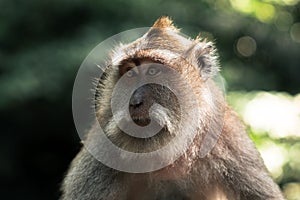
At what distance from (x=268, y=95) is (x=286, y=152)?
0.54m

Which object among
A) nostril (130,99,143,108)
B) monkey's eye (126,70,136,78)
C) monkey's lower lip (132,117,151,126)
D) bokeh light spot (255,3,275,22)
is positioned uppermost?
monkey's eye (126,70,136,78)

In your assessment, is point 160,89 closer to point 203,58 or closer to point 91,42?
point 203,58

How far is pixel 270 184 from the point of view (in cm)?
604

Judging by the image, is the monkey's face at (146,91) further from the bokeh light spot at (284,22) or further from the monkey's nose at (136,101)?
the bokeh light spot at (284,22)

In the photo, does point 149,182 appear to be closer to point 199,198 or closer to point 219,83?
point 199,198

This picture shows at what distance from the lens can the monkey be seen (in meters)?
5.71

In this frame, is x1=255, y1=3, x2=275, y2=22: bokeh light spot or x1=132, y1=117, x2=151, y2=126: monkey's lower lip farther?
x1=255, y1=3, x2=275, y2=22: bokeh light spot

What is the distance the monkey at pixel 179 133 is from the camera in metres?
5.71

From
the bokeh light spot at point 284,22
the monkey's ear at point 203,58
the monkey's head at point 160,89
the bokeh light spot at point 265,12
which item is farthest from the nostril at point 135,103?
the bokeh light spot at point 284,22

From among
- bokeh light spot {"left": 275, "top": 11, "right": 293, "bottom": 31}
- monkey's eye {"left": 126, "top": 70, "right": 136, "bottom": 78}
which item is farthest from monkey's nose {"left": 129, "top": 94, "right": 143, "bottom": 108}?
bokeh light spot {"left": 275, "top": 11, "right": 293, "bottom": 31}

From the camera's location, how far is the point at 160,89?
5.65 metres

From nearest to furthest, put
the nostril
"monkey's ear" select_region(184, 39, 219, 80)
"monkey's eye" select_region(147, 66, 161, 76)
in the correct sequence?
the nostril → "monkey's eye" select_region(147, 66, 161, 76) → "monkey's ear" select_region(184, 39, 219, 80)

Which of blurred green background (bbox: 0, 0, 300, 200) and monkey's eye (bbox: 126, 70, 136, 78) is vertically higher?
monkey's eye (bbox: 126, 70, 136, 78)

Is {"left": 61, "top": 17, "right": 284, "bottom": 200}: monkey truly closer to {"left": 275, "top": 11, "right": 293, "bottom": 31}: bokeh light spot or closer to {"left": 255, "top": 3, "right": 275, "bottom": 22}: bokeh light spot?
{"left": 255, "top": 3, "right": 275, "bottom": 22}: bokeh light spot
